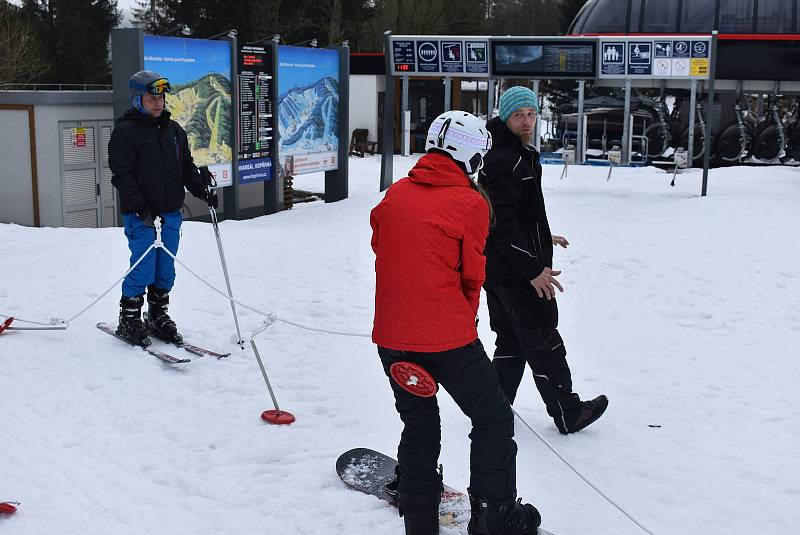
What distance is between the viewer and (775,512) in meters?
4.29

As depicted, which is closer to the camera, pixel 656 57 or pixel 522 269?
pixel 522 269

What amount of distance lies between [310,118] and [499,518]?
13.5 metres

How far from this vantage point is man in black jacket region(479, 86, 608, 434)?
15.5ft

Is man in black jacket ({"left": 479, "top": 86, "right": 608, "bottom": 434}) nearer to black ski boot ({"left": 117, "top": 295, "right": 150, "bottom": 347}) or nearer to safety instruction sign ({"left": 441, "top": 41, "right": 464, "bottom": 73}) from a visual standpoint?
black ski boot ({"left": 117, "top": 295, "right": 150, "bottom": 347})

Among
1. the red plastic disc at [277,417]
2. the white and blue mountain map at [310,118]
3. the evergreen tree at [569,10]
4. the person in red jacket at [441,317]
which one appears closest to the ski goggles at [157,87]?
the red plastic disc at [277,417]

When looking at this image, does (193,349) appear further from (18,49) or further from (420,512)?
(18,49)

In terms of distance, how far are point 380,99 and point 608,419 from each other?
82.6 feet

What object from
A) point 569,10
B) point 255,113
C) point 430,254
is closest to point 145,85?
point 430,254

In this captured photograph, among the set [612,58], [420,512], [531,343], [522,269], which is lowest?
[420,512]

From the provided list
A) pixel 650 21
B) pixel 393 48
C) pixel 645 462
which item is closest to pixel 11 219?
pixel 393 48

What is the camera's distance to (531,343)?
4.94 metres

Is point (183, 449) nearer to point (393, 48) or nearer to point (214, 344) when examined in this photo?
point (214, 344)

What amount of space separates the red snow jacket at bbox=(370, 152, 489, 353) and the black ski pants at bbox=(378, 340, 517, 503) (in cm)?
10

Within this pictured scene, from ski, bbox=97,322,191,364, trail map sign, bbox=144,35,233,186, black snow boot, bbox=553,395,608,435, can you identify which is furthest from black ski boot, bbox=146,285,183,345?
trail map sign, bbox=144,35,233,186
